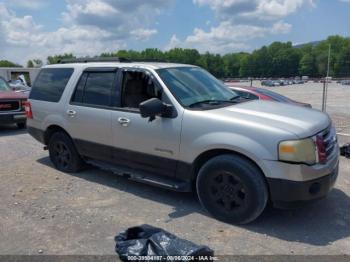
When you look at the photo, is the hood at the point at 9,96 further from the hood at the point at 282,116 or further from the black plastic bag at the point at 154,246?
the black plastic bag at the point at 154,246

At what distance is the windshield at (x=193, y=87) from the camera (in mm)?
4921

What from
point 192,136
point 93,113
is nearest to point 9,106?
point 93,113

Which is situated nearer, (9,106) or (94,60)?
(94,60)

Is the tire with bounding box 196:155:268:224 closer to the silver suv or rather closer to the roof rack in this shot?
the silver suv

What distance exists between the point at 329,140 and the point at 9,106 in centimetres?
921

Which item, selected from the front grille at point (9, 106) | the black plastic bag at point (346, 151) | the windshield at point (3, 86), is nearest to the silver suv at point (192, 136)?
the black plastic bag at point (346, 151)

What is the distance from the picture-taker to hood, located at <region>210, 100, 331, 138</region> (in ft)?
13.5

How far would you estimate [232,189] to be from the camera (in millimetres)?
4387

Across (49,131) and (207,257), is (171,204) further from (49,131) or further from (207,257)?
(49,131)

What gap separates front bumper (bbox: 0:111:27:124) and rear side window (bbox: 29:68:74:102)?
14.2ft

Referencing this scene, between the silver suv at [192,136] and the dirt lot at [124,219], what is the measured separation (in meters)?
0.33

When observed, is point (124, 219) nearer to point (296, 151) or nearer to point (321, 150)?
point (296, 151)

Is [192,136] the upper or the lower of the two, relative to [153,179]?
upper

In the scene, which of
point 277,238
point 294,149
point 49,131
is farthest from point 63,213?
point 294,149
